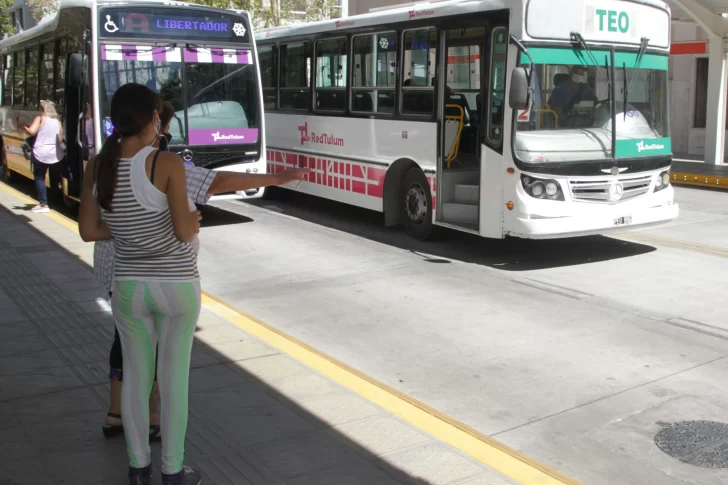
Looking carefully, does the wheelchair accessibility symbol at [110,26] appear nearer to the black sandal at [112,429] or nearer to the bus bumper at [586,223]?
the bus bumper at [586,223]

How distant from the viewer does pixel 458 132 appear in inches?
406

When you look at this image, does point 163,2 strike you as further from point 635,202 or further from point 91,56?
point 635,202

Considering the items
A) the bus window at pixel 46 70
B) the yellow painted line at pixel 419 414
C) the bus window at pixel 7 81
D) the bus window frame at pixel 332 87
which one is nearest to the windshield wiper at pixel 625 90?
the bus window frame at pixel 332 87

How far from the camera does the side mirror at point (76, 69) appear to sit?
11000 mm

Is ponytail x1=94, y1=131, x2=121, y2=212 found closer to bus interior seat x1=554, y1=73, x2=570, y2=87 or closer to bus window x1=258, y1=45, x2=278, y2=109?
bus interior seat x1=554, y1=73, x2=570, y2=87

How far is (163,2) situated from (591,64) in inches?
229

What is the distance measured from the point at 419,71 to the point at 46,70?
22.6 ft

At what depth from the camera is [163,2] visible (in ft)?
37.3

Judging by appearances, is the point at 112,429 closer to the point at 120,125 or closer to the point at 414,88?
the point at 120,125

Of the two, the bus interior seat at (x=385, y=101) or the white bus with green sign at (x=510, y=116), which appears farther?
the bus interior seat at (x=385, y=101)

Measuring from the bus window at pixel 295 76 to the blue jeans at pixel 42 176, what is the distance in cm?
386

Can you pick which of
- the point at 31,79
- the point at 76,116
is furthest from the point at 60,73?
the point at 31,79

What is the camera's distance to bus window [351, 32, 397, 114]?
1122 cm

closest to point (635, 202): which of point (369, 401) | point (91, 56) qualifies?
point (369, 401)
